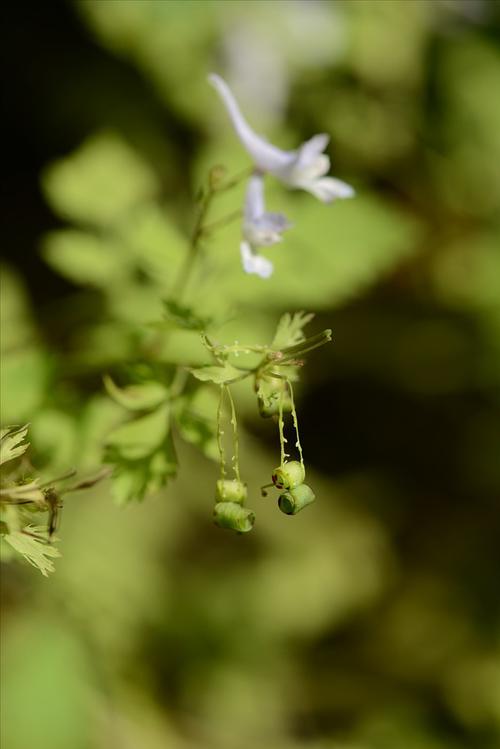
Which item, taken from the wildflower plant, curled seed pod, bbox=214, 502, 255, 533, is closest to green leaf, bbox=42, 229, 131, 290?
the wildflower plant

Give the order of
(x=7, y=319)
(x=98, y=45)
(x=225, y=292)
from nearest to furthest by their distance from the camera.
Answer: (x=225, y=292), (x=7, y=319), (x=98, y=45)

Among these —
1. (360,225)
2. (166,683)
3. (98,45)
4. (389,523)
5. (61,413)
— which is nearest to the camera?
(61,413)

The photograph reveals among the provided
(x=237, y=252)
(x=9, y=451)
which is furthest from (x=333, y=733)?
(x=9, y=451)

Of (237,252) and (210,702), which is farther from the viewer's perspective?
(210,702)

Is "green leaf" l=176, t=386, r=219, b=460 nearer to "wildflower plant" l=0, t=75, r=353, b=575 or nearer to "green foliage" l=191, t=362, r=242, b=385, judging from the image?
"wildflower plant" l=0, t=75, r=353, b=575

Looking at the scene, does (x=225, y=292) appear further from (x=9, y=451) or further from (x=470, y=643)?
(x=470, y=643)

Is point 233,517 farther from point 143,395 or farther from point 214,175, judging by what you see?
point 214,175
